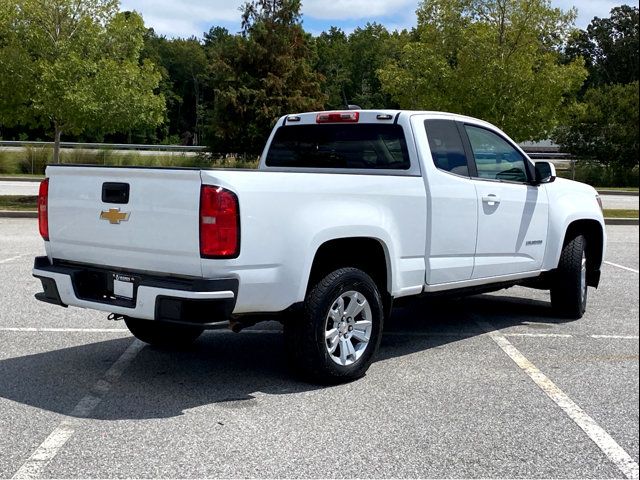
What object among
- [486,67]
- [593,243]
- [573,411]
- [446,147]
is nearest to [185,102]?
[486,67]

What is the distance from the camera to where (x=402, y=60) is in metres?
22.2

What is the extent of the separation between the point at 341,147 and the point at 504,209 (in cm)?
145

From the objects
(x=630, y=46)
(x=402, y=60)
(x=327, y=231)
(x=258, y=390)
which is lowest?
(x=258, y=390)

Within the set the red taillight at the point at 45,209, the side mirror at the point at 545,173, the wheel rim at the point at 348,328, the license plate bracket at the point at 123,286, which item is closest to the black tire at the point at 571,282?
the side mirror at the point at 545,173

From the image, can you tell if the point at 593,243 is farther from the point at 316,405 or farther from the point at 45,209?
the point at 45,209

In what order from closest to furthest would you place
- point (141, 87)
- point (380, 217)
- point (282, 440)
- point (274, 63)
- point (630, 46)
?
point (630, 46)
point (282, 440)
point (380, 217)
point (141, 87)
point (274, 63)

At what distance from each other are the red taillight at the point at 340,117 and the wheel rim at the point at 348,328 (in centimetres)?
167

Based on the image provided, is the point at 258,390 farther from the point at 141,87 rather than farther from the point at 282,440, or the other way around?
the point at 141,87

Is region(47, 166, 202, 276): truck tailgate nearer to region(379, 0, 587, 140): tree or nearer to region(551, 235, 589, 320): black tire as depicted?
region(551, 235, 589, 320): black tire

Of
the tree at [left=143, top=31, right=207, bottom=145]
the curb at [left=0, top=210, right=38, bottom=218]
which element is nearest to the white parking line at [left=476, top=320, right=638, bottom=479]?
the curb at [left=0, top=210, right=38, bottom=218]

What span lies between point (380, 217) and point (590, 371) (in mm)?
1930

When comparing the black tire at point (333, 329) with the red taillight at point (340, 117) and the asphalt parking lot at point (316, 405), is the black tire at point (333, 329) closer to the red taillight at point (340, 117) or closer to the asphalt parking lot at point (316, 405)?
the asphalt parking lot at point (316, 405)

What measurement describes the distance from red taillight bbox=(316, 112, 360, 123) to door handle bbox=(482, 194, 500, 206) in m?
1.22

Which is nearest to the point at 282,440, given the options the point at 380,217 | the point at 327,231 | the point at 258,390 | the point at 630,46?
the point at 258,390
